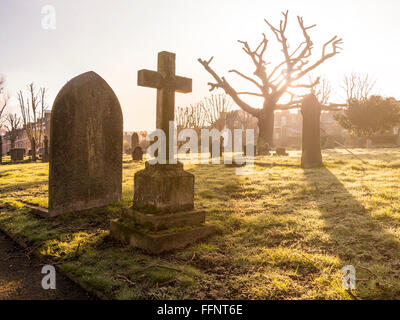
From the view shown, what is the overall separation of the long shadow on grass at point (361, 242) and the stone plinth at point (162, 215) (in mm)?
1626

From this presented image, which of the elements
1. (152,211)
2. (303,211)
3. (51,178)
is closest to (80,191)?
(51,178)

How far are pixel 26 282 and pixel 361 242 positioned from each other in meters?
3.71

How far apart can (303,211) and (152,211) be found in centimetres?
258

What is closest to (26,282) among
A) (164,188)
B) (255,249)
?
(164,188)

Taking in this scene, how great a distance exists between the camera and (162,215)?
360 centimetres

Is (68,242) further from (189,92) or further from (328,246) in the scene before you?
(328,246)

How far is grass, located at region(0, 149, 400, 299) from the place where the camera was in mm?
2494

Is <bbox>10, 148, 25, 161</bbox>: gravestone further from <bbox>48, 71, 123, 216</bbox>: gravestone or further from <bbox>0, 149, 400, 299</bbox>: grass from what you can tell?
<bbox>48, 71, 123, 216</bbox>: gravestone

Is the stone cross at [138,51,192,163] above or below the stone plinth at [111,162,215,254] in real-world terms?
above

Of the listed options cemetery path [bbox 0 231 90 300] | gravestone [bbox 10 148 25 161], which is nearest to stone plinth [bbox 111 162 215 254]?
cemetery path [bbox 0 231 90 300]

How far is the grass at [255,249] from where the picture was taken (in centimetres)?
249

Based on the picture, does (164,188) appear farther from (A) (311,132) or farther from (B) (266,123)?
(B) (266,123)

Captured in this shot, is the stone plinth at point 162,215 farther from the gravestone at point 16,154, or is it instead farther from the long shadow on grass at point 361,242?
the gravestone at point 16,154

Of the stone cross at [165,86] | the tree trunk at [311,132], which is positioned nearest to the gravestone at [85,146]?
the stone cross at [165,86]
